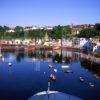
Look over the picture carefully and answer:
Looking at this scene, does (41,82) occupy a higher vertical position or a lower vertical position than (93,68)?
lower

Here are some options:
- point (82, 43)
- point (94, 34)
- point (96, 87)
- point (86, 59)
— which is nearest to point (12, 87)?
point (96, 87)

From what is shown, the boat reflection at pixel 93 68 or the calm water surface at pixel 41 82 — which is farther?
the boat reflection at pixel 93 68

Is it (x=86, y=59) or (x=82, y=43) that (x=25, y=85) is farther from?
(x=82, y=43)

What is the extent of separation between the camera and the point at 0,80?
150ft

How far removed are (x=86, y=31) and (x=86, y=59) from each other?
45.7m

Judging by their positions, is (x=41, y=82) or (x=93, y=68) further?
(x=93, y=68)

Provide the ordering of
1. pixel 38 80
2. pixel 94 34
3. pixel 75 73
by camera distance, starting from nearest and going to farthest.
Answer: pixel 38 80 < pixel 75 73 < pixel 94 34

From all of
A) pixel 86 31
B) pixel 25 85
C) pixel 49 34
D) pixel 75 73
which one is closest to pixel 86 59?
pixel 75 73

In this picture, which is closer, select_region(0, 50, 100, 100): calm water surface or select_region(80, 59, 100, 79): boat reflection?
select_region(0, 50, 100, 100): calm water surface

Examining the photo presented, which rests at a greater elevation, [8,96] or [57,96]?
[57,96]

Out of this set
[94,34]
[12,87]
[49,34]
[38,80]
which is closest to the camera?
[12,87]

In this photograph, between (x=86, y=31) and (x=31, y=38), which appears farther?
(x=31, y=38)

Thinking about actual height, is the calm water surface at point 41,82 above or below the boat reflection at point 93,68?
below

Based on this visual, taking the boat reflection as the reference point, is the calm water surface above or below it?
below
